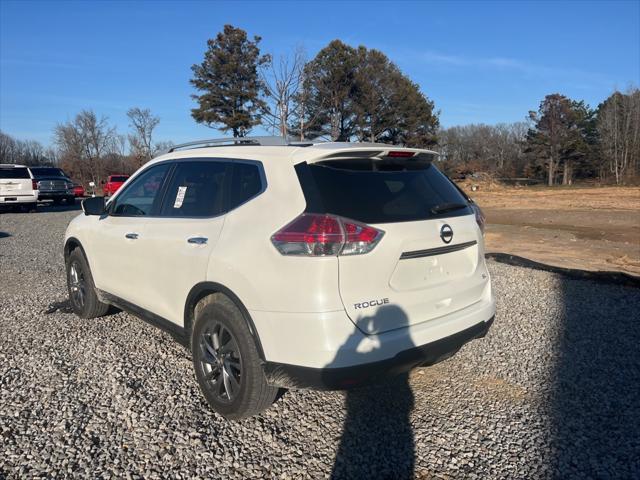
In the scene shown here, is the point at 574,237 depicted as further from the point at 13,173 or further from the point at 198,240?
the point at 13,173

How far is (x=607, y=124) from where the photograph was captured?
2240 inches

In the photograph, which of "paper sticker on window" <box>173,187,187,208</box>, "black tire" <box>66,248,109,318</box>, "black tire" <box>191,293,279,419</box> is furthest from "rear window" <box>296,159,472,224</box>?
"black tire" <box>66,248,109,318</box>

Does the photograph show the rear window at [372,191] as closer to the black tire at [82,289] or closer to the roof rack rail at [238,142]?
the roof rack rail at [238,142]

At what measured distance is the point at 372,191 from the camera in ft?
9.47

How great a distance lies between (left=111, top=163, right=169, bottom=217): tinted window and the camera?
407 cm

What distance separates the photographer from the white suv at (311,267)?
8.59ft

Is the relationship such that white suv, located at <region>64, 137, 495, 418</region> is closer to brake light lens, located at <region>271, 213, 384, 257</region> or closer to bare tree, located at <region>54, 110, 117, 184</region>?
brake light lens, located at <region>271, 213, 384, 257</region>

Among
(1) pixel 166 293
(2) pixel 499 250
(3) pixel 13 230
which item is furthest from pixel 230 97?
(1) pixel 166 293

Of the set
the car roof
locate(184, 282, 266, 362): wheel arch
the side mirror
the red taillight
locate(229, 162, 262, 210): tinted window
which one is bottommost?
A: locate(184, 282, 266, 362): wheel arch

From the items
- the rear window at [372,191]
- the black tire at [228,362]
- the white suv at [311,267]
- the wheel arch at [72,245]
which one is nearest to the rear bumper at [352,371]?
the white suv at [311,267]

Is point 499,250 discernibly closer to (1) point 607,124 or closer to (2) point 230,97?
(2) point 230,97

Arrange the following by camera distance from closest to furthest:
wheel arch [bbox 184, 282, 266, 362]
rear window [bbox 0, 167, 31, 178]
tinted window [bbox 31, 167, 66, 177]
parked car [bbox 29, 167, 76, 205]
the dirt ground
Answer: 1. wheel arch [bbox 184, 282, 266, 362]
2. the dirt ground
3. rear window [bbox 0, 167, 31, 178]
4. parked car [bbox 29, 167, 76, 205]
5. tinted window [bbox 31, 167, 66, 177]

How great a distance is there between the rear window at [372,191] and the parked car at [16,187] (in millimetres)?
19948

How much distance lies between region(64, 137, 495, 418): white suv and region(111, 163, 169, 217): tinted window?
37 cm
